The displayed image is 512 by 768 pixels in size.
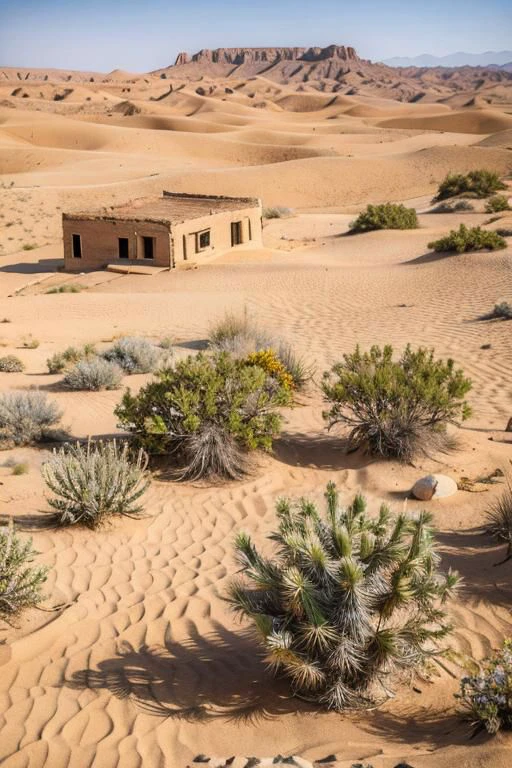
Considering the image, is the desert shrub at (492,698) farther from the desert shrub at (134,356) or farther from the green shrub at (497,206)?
the green shrub at (497,206)

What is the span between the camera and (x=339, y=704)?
14.6ft

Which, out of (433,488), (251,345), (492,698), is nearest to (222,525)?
(433,488)

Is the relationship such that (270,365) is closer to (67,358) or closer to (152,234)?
(67,358)

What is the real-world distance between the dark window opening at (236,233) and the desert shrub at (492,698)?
26400 mm

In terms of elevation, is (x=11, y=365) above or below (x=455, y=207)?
below

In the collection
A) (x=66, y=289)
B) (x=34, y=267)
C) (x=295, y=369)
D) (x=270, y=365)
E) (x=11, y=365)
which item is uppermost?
(x=270, y=365)

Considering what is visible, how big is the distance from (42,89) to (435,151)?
82.1 meters

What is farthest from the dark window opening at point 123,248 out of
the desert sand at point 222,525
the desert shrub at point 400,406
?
the desert shrub at point 400,406

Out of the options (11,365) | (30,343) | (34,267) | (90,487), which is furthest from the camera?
(34,267)

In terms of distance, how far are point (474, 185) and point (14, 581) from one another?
38.3 m

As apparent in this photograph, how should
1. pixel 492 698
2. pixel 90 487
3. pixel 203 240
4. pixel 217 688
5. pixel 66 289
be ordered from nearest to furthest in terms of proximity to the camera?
1. pixel 492 698
2. pixel 217 688
3. pixel 90 487
4. pixel 66 289
5. pixel 203 240

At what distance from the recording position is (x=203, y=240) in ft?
91.7

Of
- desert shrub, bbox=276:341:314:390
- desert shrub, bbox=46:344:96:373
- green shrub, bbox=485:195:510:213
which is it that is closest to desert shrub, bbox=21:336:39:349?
desert shrub, bbox=46:344:96:373

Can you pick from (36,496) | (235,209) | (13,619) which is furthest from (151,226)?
(13,619)
